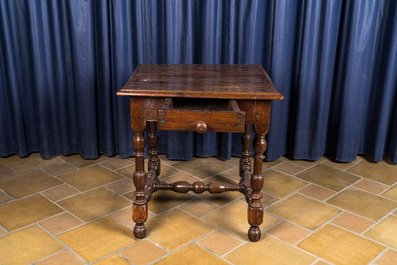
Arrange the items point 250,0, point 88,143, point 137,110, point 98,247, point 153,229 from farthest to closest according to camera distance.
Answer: point 88,143, point 250,0, point 153,229, point 98,247, point 137,110

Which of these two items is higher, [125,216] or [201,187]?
[201,187]

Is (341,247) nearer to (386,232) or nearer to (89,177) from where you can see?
(386,232)

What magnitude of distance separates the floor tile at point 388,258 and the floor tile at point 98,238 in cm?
128

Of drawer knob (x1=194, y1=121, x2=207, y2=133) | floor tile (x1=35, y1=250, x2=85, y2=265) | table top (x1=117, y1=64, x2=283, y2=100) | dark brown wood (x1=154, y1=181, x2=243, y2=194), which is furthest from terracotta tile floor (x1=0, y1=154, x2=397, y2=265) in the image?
table top (x1=117, y1=64, x2=283, y2=100)

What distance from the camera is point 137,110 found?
2.17 metres

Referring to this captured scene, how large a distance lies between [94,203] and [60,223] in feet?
0.93

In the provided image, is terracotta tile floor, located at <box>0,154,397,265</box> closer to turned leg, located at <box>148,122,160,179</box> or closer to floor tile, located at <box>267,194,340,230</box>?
floor tile, located at <box>267,194,340,230</box>

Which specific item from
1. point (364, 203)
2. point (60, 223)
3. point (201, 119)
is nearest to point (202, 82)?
point (201, 119)

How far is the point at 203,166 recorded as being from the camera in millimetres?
3318

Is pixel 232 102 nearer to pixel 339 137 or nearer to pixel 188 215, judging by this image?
pixel 188 215

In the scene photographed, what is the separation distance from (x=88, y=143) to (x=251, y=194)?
1544 mm

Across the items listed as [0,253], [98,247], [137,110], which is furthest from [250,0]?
[0,253]

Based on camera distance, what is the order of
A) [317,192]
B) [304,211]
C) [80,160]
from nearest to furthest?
[304,211], [317,192], [80,160]

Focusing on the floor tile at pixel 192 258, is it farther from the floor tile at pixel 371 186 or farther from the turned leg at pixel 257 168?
the floor tile at pixel 371 186
